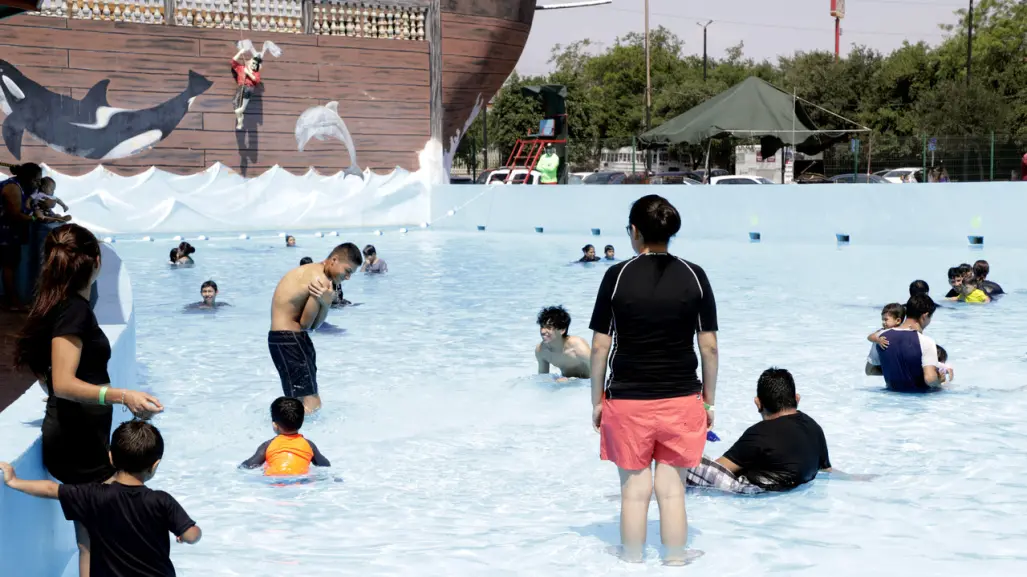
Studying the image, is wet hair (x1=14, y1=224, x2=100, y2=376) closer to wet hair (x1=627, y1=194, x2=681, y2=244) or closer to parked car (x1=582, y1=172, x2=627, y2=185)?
wet hair (x1=627, y1=194, x2=681, y2=244)

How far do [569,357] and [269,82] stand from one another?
18342 millimetres

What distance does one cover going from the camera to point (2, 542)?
364cm

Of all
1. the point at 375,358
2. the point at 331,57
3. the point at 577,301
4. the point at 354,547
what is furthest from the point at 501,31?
the point at 354,547

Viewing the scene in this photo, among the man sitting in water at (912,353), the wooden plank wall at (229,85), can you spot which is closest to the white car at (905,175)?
the wooden plank wall at (229,85)

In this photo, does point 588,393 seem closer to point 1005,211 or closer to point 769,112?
point 1005,211

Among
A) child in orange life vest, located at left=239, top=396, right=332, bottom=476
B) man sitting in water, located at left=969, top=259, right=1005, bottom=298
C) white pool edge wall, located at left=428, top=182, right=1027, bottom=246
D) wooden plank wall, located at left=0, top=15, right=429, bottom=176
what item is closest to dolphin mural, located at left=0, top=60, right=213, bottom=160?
wooden plank wall, located at left=0, top=15, right=429, bottom=176

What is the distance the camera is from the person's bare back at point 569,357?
8.88 m

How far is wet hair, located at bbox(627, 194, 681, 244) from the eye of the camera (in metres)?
4.59

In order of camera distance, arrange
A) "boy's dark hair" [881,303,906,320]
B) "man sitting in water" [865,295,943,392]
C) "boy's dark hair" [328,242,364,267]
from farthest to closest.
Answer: "boy's dark hair" [881,303,906,320]
"man sitting in water" [865,295,943,392]
"boy's dark hair" [328,242,364,267]

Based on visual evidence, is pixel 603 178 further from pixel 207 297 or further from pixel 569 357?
pixel 569 357

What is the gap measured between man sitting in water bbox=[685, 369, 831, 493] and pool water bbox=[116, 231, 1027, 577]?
0.36 feet

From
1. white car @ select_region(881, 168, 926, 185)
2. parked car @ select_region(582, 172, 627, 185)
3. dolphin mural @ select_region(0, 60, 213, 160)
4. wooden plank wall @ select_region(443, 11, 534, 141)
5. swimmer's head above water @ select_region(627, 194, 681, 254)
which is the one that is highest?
wooden plank wall @ select_region(443, 11, 534, 141)

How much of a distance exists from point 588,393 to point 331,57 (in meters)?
19.3

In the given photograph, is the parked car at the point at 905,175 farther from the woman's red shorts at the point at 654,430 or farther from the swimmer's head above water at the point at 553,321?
the woman's red shorts at the point at 654,430
